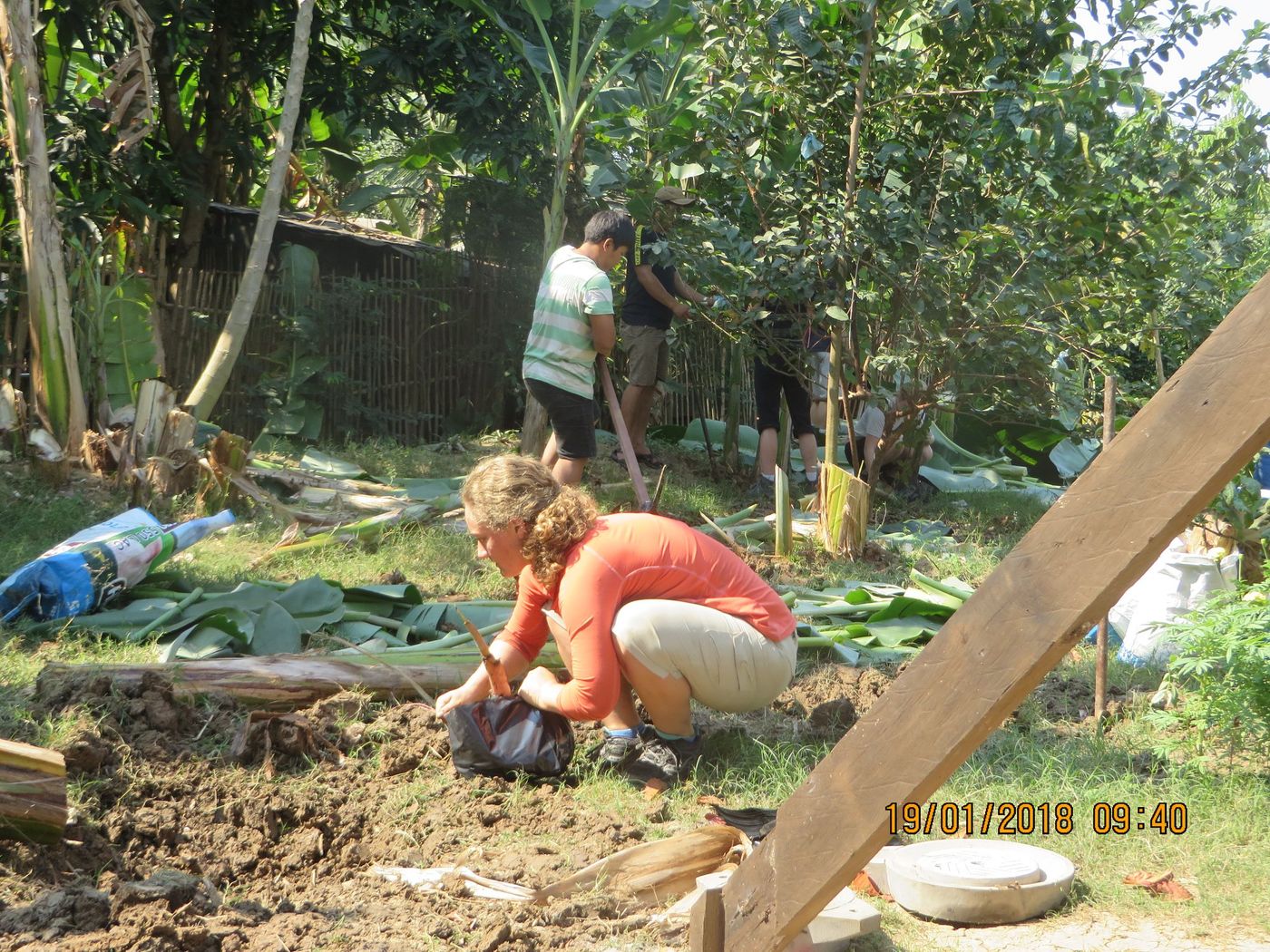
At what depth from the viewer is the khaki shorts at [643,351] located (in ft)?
28.8

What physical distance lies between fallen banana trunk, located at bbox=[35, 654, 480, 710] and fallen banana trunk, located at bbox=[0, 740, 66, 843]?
35.5 inches

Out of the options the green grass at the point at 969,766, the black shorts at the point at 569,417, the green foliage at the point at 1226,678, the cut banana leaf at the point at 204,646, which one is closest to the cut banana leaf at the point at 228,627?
the cut banana leaf at the point at 204,646

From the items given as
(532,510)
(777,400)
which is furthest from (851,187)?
(532,510)

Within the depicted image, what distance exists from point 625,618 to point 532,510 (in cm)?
43

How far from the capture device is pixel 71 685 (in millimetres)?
3762

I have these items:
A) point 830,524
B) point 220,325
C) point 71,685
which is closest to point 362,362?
point 220,325

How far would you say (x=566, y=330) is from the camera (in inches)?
258

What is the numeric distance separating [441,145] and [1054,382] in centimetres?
672

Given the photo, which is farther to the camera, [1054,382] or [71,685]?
[1054,382]

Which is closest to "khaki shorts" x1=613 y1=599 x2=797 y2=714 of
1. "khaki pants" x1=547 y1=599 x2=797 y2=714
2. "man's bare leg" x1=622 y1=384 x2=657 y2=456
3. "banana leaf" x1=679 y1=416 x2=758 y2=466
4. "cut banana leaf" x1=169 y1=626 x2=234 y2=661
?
"khaki pants" x1=547 y1=599 x2=797 y2=714

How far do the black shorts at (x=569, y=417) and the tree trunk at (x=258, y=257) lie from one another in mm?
2810

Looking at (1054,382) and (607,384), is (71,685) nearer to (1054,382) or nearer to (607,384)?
(607,384)

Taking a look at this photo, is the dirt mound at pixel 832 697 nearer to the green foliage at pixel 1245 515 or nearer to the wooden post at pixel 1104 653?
the wooden post at pixel 1104 653

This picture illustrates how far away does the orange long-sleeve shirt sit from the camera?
3488 mm
